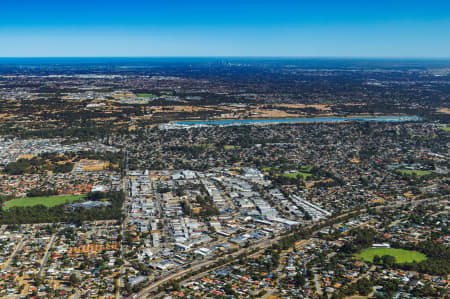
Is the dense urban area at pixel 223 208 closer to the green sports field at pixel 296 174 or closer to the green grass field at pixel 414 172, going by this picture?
the green sports field at pixel 296 174

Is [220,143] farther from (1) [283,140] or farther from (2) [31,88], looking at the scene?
(2) [31,88]

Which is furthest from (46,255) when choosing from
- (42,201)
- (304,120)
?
(304,120)

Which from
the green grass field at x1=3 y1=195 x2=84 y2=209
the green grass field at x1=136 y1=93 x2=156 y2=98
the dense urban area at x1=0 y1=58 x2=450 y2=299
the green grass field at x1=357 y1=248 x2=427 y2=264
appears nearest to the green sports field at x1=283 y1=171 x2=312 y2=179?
the dense urban area at x1=0 y1=58 x2=450 y2=299

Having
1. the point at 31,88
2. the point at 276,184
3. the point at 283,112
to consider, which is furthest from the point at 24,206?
the point at 31,88

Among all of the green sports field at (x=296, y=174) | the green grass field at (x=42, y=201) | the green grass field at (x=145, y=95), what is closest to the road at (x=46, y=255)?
the green grass field at (x=42, y=201)

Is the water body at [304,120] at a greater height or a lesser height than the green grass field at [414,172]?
greater
